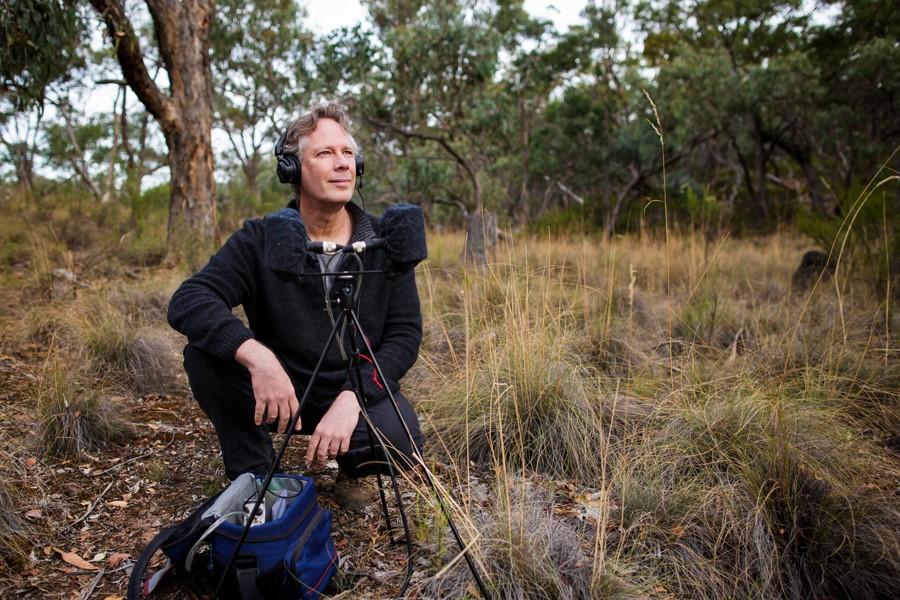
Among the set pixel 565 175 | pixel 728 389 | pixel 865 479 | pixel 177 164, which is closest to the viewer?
pixel 865 479

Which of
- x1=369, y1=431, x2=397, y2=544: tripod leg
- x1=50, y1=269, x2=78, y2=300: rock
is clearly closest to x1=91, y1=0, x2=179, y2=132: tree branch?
x1=50, y1=269, x2=78, y2=300: rock

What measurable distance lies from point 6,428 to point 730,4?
16646 millimetres

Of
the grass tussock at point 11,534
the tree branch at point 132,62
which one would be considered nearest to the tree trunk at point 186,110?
the tree branch at point 132,62

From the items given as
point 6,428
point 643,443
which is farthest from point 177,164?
point 643,443

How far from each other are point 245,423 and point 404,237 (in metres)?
0.86

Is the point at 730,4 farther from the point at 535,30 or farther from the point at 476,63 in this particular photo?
the point at 476,63

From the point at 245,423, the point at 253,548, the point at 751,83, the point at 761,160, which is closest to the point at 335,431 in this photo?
the point at 253,548

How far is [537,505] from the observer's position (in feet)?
6.49

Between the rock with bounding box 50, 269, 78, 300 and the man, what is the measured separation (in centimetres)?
320

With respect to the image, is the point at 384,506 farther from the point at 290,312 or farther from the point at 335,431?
the point at 290,312

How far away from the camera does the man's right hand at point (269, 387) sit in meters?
1.75

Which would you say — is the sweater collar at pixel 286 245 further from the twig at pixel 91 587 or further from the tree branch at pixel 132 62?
the tree branch at pixel 132 62

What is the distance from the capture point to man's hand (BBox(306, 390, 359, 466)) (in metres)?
1.74

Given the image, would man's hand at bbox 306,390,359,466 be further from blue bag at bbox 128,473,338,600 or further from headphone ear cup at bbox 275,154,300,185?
headphone ear cup at bbox 275,154,300,185
